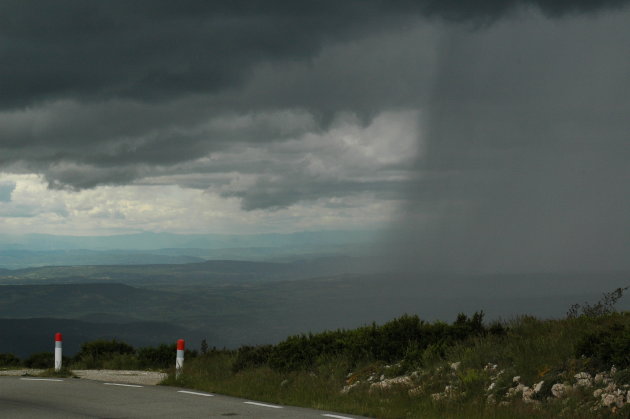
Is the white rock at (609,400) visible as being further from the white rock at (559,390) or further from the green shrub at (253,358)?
the green shrub at (253,358)

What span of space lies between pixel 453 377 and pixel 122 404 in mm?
6549

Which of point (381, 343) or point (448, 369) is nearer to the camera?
point (448, 369)

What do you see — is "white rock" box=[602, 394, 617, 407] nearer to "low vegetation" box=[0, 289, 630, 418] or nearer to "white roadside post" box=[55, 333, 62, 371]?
"low vegetation" box=[0, 289, 630, 418]

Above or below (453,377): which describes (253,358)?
below

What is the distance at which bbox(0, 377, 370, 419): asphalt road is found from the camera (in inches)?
555

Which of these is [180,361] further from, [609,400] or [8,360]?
[8,360]

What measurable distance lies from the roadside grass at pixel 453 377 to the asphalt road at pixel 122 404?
2.98 ft

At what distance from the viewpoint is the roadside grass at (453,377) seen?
1402cm

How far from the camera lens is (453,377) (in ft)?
52.6

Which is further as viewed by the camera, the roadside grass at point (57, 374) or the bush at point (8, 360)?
the bush at point (8, 360)

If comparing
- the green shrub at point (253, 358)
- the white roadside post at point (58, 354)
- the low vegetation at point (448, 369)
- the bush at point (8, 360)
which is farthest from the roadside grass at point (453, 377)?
the bush at point (8, 360)

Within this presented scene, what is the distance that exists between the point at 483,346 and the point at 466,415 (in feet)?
11.1

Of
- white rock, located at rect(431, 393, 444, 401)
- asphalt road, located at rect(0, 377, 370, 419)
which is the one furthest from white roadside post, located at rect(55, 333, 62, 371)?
white rock, located at rect(431, 393, 444, 401)

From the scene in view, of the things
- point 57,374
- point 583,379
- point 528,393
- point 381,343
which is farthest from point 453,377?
point 57,374
